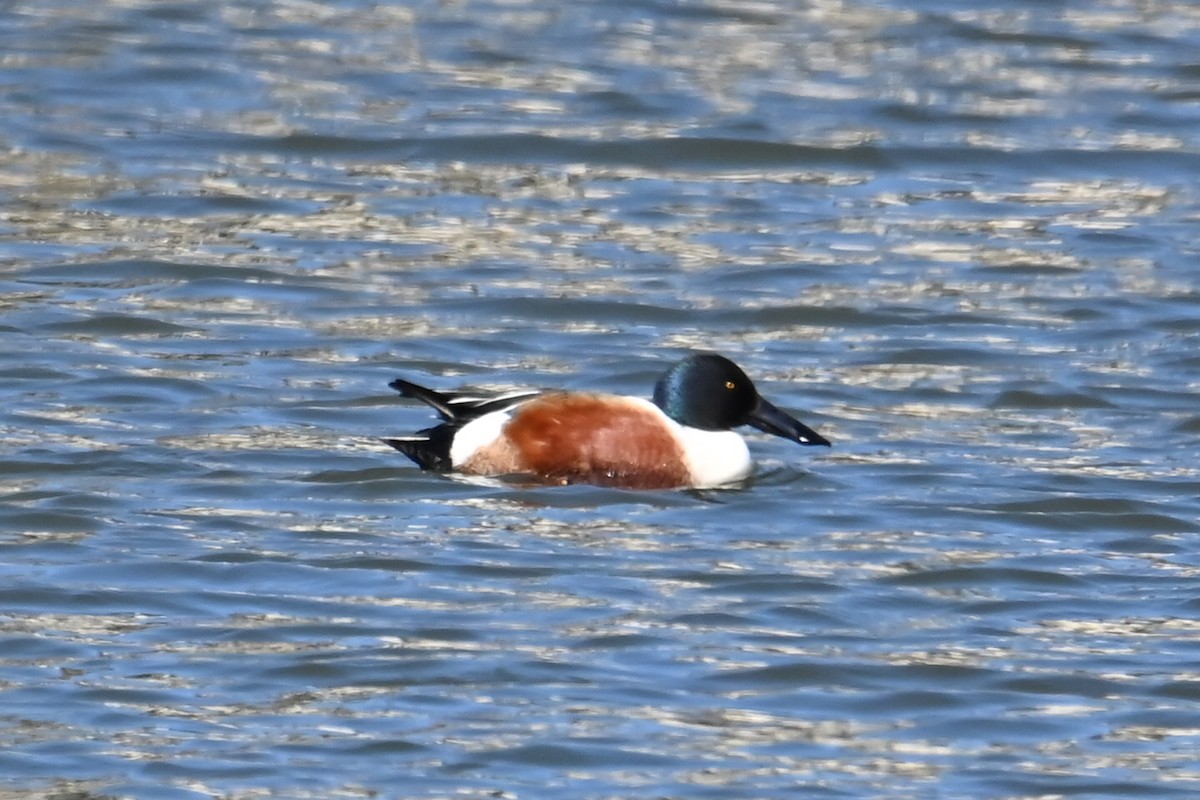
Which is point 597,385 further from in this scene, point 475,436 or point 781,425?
point 475,436

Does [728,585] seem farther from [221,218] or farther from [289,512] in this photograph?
[221,218]

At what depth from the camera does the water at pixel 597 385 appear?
6.86m

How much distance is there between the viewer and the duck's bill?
983 centimetres

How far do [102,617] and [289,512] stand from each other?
1356 millimetres

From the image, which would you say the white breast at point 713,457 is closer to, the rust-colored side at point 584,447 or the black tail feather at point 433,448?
the rust-colored side at point 584,447

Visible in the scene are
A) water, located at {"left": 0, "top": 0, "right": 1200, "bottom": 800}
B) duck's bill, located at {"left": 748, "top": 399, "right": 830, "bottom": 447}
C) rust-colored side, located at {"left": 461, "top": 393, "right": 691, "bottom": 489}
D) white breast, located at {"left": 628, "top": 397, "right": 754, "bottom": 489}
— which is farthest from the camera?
duck's bill, located at {"left": 748, "top": 399, "right": 830, "bottom": 447}

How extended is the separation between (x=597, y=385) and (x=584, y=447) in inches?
66.7

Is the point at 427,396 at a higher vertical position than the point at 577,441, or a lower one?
higher

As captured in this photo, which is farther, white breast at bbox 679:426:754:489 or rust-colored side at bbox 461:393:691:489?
white breast at bbox 679:426:754:489

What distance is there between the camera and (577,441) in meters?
9.44

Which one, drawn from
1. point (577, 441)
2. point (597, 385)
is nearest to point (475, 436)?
point (577, 441)

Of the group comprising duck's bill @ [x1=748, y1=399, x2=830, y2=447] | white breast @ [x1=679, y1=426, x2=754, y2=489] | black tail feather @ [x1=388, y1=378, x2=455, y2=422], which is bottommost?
white breast @ [x1=679, y1=426, x2=754, y2=489]

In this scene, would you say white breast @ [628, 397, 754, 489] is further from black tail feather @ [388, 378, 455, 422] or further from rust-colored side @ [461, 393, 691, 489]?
black tail feather @ [388, 378, 455, 422]

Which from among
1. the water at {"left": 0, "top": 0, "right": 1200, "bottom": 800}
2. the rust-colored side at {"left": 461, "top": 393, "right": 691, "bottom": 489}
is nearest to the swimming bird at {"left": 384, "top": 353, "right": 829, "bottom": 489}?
the rust-colored side at {"left": 461, "top": 393, "right": 691, "bottom": 489}
